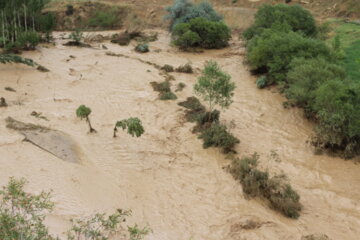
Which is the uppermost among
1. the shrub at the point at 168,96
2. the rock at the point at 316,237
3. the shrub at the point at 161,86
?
the shrub at the point at 161,86

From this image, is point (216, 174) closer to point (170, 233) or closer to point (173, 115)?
point (170, 233)

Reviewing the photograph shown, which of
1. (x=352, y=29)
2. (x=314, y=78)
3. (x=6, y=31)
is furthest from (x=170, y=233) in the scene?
(x=352, y=29)

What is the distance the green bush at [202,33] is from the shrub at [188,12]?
256 centimetres

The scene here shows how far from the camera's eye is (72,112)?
15.8 m

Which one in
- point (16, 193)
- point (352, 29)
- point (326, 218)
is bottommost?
point (326, 218)

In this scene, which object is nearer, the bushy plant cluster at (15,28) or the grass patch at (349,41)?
the grass patch at (349,41)

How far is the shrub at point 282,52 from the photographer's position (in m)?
19.6

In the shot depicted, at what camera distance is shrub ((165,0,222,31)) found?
34.9 m

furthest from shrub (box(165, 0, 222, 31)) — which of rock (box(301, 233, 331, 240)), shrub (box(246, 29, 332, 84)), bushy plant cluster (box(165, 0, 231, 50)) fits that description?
rock (box(301, 233, 331, 240))

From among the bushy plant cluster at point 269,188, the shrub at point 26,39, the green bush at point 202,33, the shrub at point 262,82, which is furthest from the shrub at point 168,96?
the shrub at point 26,39

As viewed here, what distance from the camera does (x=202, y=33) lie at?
32.2 meters

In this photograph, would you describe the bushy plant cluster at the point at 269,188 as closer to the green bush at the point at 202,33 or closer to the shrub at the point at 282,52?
the shrub at the point at 282,52

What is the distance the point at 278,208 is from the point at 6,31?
1108 inches

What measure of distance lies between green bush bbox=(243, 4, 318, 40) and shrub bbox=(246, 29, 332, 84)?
230 inches
